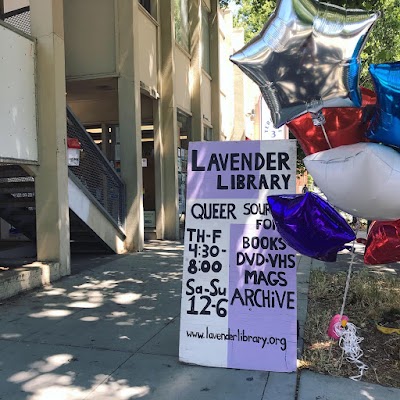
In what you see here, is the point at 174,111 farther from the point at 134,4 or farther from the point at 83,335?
the point at 83,335

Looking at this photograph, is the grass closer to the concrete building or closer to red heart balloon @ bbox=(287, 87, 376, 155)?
red heart balloon @ bbox=(287, 87, 376, 155)

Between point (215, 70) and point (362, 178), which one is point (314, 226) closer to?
point (362, 178)

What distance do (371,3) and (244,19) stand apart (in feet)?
88.6

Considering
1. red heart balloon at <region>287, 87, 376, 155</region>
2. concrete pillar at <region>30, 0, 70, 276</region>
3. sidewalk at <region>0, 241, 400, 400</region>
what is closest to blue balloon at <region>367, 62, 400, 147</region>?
red heart balloon at <region>287, 87, 376, 155</region>

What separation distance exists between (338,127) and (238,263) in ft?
4.35

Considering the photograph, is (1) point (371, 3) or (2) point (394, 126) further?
(1) point (371, 3)

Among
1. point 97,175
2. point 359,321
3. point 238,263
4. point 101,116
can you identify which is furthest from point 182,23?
point 238,263

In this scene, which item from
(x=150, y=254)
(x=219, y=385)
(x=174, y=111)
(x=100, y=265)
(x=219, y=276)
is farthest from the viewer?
(x=174, y=111)

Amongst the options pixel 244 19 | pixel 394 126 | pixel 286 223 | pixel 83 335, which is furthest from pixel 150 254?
pixel 244 19

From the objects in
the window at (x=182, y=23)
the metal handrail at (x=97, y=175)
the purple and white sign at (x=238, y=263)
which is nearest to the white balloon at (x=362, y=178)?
the purple and white sign at (x=238, y=263)

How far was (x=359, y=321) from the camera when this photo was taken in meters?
4.84

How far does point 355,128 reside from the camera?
308 centimetres

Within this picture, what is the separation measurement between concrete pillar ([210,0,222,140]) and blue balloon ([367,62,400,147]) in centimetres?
1353

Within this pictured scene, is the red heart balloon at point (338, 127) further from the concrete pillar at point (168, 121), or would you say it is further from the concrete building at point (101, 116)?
the concrete pillar at point (168, 121)
